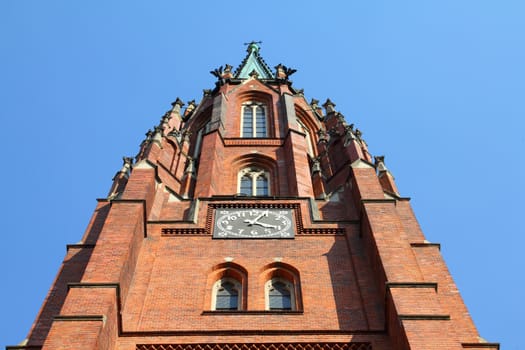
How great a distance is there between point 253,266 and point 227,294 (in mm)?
1034

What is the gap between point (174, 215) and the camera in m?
22.8

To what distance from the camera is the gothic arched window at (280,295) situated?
60.5 ft

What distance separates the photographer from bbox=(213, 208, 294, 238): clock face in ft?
69.3

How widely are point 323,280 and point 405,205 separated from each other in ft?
17.8

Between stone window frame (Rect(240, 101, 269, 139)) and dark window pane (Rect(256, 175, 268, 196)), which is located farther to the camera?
stone window frame (Rect(240, 101, 269, 139))

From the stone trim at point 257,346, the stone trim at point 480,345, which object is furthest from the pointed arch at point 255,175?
the stone trim at point 480,345

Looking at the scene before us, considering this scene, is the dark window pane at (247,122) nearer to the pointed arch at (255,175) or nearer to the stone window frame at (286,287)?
the pointed arch at (255,175)

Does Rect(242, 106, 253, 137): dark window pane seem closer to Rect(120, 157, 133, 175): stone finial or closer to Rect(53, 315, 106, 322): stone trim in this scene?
Rect(120, 157, 133, 175): stone finial

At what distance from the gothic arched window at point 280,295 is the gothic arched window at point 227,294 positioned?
2.37 feet

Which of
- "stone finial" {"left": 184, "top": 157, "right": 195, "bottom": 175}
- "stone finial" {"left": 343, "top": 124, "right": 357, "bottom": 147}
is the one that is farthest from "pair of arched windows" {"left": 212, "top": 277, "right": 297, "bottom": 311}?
"stone finial" {"left": 343, "top": 124, "right": 357, "bottom": 147}

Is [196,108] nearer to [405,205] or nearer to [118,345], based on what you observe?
[405,205]

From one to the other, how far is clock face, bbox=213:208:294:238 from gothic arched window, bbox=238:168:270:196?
4071mm

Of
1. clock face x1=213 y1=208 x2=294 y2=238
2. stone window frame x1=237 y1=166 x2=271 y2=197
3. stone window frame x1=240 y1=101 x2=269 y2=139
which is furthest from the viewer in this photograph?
stone window frame x1=240 y1=101 x2=269 y2=139

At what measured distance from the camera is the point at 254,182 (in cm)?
2742
